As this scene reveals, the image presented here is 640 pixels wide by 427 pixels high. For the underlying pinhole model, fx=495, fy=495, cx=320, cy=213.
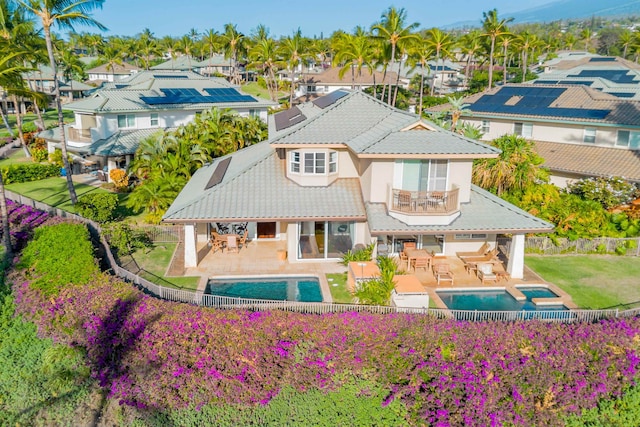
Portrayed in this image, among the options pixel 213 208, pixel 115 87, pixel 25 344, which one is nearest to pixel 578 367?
pixel 213 208

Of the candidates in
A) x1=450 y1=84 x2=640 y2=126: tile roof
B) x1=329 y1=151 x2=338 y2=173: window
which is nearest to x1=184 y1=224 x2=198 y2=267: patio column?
x1=329 y1=151 x2=338 y2=173: window

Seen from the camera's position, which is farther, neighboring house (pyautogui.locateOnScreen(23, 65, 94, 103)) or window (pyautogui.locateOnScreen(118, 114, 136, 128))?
neighboring house (pyautogui.locateOnScreen(23, 65, 94, 103))

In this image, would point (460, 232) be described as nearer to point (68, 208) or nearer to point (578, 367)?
point (578, 367)

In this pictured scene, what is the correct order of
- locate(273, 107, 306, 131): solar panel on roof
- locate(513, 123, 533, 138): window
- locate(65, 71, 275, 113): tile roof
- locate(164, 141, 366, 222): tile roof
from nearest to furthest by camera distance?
1. locate(164, 141, 366, 222): tile roof
2. locate(273, 107, 306, 131): solar panel on roof
3. locate(513, 123, 533, 138): window
4. locate(65, 71, 275, 113): tile roof

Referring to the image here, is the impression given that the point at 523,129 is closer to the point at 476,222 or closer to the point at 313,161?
the point at 476,222

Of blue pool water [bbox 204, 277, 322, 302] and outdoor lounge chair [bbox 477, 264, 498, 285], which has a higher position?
outdoor lounge chair [bbox 477, 264, 498, 285]

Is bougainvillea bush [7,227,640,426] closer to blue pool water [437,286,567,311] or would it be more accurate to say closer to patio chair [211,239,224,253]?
blue pool water [437,286,567,311]

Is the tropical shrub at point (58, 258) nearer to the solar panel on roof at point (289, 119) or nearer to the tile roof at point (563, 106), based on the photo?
Answer: the solar panel on roof at point (289, 119)
